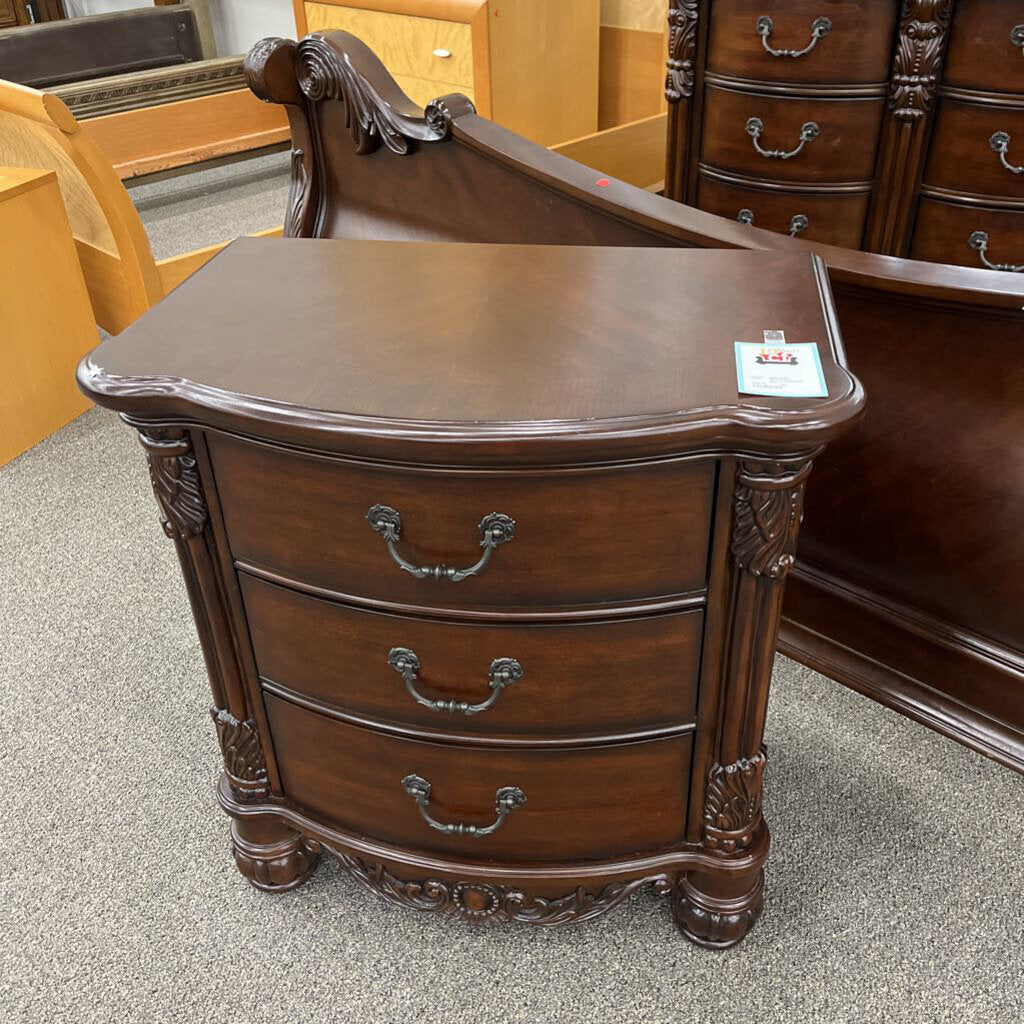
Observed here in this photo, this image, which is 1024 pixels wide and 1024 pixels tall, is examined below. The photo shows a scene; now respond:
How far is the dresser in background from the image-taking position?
2.40 meters

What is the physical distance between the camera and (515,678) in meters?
1.17

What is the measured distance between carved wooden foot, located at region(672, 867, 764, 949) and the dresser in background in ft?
6.14

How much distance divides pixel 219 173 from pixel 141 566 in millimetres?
3164

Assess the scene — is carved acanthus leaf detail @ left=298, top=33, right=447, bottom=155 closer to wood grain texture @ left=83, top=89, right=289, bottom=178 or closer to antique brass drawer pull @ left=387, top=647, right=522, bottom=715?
A: antique brass drawer pull @ left=387, top=647, right=522, bottom=715

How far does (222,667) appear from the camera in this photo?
133 centimetres

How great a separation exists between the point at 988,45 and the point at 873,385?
128cm

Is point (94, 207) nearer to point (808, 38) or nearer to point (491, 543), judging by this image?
point (808, 38)

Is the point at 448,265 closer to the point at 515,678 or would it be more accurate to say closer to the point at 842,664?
the point at 515,678

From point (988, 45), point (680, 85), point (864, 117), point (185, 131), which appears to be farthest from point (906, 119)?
point (185, 131)

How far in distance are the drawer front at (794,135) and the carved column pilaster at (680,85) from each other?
3.0 inches

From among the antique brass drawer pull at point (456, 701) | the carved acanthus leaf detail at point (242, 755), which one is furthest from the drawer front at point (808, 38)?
the carved acanthus leaf detail at point (242, 755)

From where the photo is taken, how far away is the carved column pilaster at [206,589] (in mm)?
1147

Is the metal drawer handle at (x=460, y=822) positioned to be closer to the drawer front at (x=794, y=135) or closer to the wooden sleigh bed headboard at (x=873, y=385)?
the wooden sleigh bed headboard at (x=873, y=385)

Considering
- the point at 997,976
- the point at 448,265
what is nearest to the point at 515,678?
the point at 448,265
